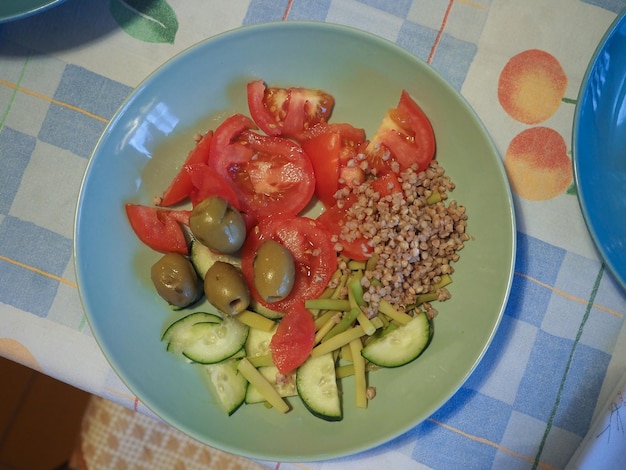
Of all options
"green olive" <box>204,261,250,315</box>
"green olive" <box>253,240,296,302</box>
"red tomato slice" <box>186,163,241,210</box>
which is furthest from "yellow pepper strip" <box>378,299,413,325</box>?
"red tomato slice" <box>186,163,241,210</box>

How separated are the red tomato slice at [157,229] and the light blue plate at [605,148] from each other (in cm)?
101

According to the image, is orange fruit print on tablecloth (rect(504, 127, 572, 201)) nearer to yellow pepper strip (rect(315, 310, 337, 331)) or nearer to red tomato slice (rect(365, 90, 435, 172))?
red tomato slice (rect(365, 90, 435, 172))

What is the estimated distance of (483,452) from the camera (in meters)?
1.55

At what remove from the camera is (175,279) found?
4.80 ft

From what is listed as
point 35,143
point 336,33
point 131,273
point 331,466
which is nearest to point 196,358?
point 131,273

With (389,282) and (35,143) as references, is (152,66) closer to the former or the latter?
(35,143)

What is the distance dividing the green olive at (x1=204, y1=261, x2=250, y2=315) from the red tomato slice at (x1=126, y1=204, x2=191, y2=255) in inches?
5.4

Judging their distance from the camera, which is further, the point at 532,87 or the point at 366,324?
the point at 532,87

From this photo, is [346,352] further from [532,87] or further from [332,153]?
[532,87]

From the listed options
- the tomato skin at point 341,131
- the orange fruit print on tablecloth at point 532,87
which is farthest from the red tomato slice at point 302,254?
the orange fruit print on tablecloth at point 532,87

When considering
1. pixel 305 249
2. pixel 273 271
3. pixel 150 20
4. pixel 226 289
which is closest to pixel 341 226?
pixel 305 249

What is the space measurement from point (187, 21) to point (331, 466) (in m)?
1.28

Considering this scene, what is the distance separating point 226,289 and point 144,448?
98 centimetres

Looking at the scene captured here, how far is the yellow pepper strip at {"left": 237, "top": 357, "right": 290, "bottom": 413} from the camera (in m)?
1.49
